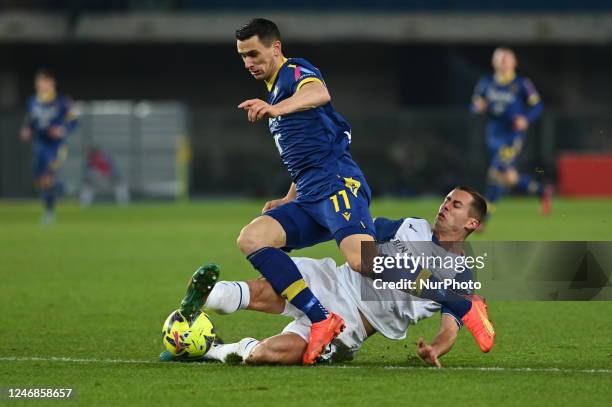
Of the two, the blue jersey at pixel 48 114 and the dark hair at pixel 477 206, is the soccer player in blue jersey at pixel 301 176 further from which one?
the blue jersey at pixel 48 114

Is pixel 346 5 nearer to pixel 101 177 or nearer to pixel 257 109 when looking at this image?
pixel 101 177

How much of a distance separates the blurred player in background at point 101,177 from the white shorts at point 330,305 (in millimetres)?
24421

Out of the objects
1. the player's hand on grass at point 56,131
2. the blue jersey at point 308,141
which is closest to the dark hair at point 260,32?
the blue jersey at point 308,141

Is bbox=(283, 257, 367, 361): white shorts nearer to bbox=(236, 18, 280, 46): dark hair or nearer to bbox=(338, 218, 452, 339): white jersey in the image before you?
bbox=(338, 218, 452, 339): white jersey

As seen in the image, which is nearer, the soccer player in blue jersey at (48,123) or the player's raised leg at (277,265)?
the player's raised leg at (277,265)

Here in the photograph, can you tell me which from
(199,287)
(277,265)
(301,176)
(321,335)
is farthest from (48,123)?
(321,335)

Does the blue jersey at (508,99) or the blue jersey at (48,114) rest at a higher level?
the blue jersey at (508,99)

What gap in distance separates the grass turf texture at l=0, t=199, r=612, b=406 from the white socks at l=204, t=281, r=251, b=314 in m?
0.36

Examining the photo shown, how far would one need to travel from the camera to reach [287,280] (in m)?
7.69

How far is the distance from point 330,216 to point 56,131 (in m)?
15.6

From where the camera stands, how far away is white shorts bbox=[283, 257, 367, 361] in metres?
7.66

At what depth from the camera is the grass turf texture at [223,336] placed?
6594mm

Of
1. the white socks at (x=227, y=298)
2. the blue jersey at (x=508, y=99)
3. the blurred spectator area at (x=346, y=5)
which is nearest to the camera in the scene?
the white socks at (x=227, y=298)

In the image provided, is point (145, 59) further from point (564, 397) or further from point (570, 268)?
point (564, 397)
